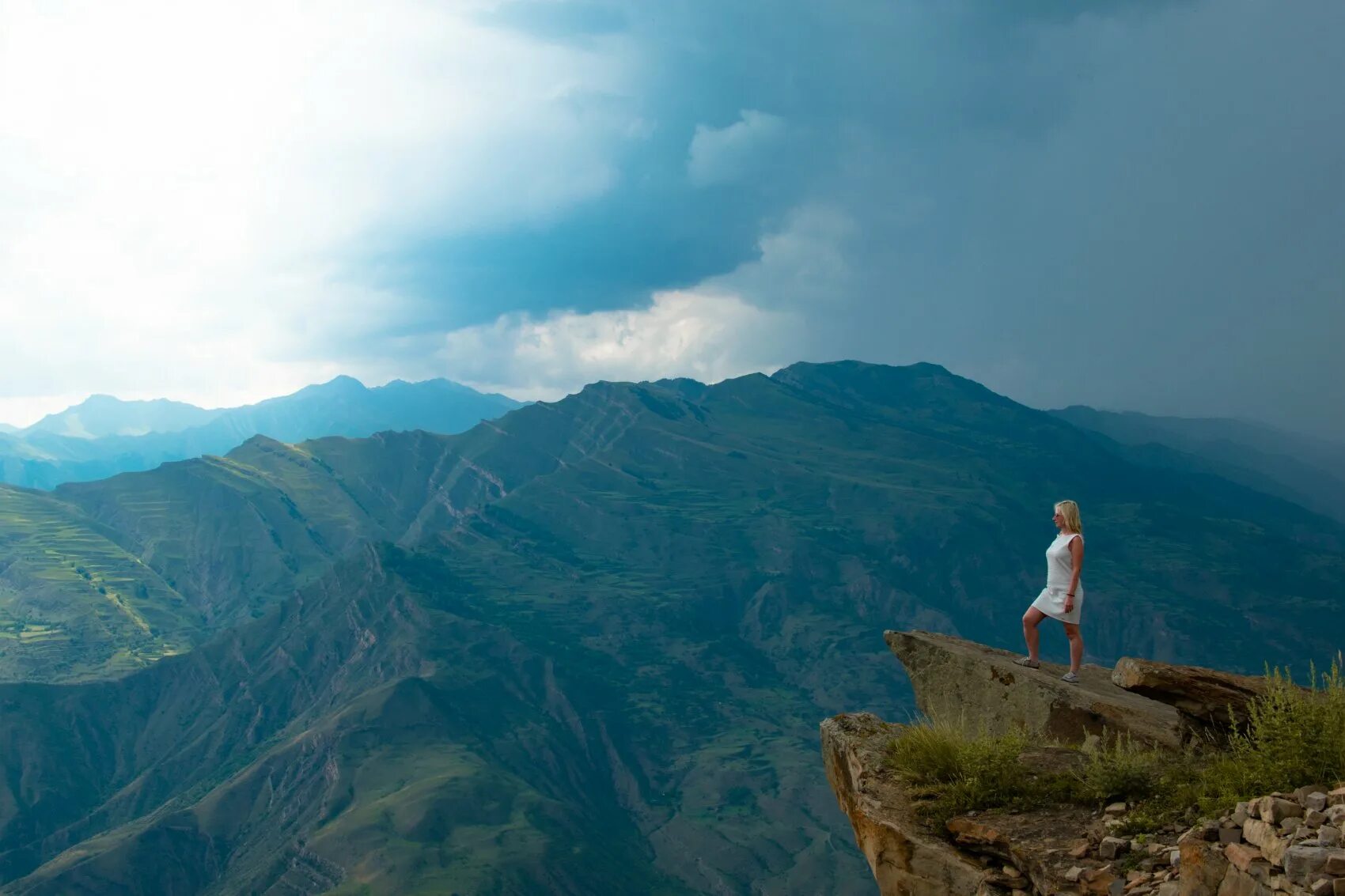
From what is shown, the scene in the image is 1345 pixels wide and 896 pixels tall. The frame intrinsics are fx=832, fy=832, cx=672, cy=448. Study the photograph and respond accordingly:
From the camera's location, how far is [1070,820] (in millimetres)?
8836

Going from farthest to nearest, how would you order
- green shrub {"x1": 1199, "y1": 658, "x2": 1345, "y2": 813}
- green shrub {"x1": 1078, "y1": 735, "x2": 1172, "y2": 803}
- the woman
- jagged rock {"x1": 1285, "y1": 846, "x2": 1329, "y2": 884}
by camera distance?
1. the woman
2. green shrub {"x1": 1078, "y1": 735, "x2": 1172, "y2": 803}
3. green shrub {"x1": 1199, "y1": 658, "x2": 1345, "y2": 813}
4. jagged rock {"x1": 1285, "y1": 846, "x2": 1329, "y2": 884}

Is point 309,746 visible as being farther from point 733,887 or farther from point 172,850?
point 733,887

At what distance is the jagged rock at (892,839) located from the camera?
9.03m

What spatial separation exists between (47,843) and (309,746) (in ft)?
167

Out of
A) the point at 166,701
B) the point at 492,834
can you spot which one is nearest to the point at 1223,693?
the point at 492,834

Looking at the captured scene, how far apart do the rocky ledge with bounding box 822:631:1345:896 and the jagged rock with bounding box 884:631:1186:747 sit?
0.02 metres

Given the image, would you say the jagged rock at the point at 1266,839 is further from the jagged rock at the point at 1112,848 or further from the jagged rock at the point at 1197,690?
the jagged rock at the point at 1197,690

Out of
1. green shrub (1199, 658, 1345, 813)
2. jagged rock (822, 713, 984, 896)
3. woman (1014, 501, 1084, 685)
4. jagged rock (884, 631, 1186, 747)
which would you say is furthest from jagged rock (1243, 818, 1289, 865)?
woman (1014, 501, 1084, 685)

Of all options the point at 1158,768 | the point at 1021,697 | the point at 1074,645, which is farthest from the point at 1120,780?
the point at 1074,645

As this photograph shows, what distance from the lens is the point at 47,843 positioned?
505ft

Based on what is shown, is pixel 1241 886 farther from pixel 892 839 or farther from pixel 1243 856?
pixel 892 839

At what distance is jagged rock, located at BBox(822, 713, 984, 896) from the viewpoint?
29.6ft

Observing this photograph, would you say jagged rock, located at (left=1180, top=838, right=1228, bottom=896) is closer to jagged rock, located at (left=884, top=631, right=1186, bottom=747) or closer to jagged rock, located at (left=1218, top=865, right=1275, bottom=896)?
jagged rock, located at (left=1218, top=865, right=1275, bottom=896)

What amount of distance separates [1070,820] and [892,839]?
193 cm
